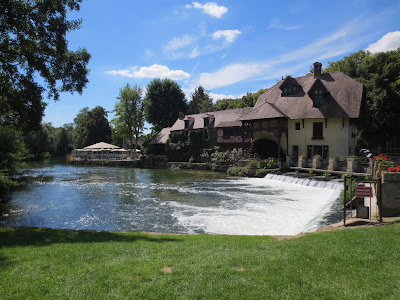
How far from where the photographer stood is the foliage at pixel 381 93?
28.7 m

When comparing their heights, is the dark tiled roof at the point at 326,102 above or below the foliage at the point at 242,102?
below

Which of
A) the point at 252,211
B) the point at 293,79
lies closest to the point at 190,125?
the point at 293,79

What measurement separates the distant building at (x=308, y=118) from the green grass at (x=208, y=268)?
69.5 ft

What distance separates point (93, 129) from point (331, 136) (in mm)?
56191

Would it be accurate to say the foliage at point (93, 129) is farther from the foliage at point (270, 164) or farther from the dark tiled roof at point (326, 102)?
the foliage at point (270, 164)

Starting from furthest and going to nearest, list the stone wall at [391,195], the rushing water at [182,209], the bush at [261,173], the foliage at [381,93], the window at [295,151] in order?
the window at [295,151] < the foliage at [381,93] < the bush at [261,173] < the rushing water at [182,209] < the stone wall at [391,195]

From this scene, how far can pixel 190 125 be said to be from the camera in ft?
148

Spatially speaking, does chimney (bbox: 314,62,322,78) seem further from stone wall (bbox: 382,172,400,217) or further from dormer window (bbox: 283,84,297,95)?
stone wall (bbox: 382,172,400,217)

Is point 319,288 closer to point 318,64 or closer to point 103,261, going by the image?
point 103,261

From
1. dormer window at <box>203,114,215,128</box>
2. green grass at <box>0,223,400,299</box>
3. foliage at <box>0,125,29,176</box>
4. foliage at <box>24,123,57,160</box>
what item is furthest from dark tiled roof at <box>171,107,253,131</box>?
green grass at <box>0,223,400,299</box>

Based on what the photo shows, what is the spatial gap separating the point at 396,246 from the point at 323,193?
11.9 metres

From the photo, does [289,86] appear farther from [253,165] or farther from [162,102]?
[162,102]

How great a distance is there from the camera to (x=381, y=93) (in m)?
28.7

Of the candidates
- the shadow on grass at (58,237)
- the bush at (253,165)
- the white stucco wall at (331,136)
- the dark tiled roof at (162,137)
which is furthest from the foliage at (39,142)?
the shadow on grass at (58,237)
